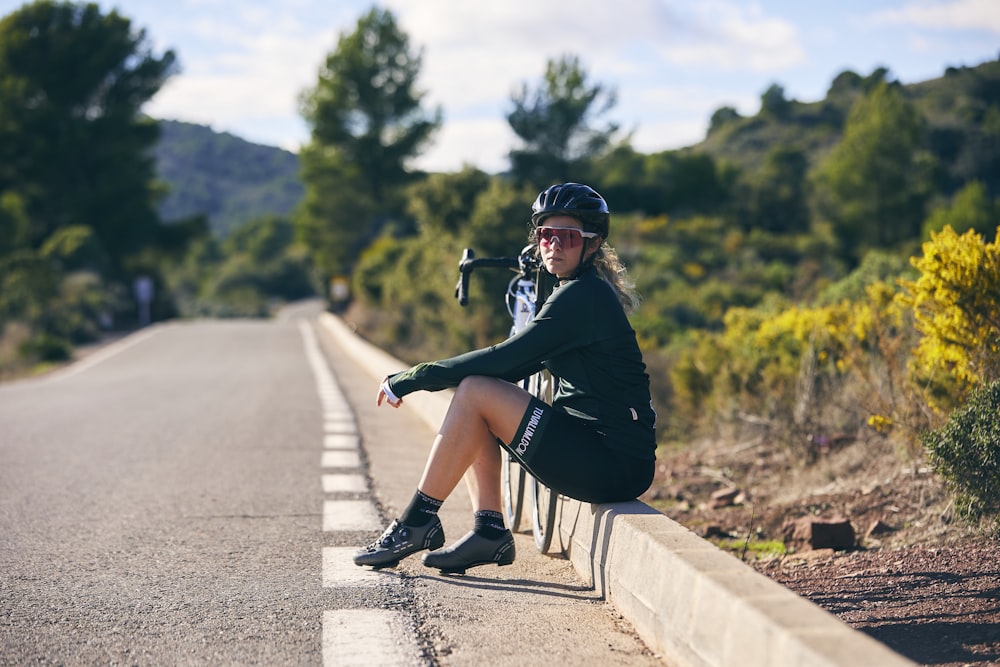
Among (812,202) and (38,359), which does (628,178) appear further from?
(38,359)

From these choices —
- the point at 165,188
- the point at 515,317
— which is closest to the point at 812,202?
the point at 165,188

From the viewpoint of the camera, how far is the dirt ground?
4.11 meters

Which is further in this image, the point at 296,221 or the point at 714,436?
the point at 296,221

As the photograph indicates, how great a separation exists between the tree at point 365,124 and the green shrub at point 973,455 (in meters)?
66.6

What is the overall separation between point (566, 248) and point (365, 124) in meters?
68.6

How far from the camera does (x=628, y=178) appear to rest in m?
91.4

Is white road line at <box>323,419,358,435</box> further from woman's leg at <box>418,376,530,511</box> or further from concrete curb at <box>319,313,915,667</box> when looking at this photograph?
woman's leg at <box>418,376,530,511</box>

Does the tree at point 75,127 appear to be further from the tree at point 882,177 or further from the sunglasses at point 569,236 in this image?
the sunglasses at point 569,236

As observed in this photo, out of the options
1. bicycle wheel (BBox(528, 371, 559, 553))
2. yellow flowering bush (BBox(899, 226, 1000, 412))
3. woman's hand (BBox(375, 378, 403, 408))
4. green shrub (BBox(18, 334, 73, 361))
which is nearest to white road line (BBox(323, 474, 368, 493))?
bicycle wheel (BBox(528, 371, 559, 553))

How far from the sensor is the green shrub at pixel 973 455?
5176mm

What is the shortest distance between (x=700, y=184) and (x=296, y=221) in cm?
2972

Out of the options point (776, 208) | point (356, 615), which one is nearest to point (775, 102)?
point (776, 208)

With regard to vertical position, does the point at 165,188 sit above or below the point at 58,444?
above

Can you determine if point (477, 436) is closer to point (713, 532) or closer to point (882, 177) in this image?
point (713, 532)
